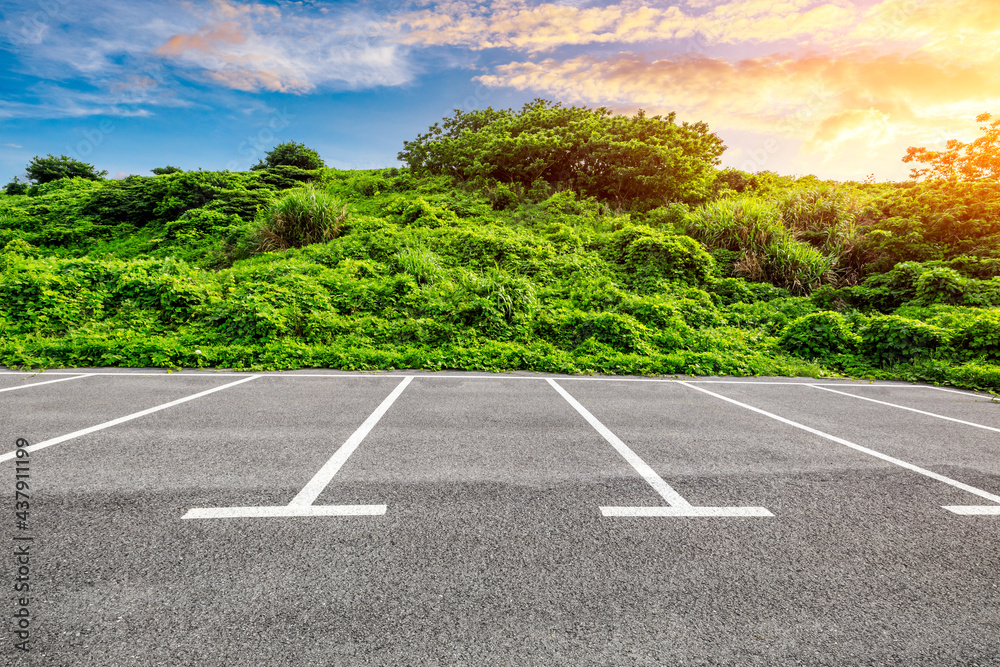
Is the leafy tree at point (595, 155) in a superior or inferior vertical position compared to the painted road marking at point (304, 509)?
superior

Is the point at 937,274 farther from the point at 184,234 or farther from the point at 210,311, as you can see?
the point at 184,234

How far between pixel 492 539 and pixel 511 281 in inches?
298

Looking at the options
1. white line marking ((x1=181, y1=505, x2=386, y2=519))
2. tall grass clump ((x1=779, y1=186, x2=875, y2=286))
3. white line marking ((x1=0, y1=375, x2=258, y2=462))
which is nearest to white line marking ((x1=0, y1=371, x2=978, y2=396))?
white line marking ((x1=0, y1=375, x2=258, y2=462))

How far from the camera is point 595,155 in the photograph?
56.5 feet

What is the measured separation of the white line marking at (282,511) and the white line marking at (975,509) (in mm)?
3898

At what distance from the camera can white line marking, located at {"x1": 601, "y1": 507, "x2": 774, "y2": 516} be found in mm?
2691

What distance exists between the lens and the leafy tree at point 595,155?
16.7m

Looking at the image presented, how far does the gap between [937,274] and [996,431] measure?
6877 mm

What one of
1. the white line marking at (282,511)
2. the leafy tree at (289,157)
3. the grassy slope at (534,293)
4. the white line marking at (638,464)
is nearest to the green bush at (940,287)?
the grassy slope at (534,293)

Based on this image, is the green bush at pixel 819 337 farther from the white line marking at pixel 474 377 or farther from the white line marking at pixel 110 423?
the white line marking at pixel 110 423

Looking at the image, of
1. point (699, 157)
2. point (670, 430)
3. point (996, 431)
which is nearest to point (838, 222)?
point (699, 157)

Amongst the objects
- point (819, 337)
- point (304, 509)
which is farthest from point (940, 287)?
point (304, 509)

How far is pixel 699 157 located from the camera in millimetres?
17391

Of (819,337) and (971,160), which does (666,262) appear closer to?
(819,337)
